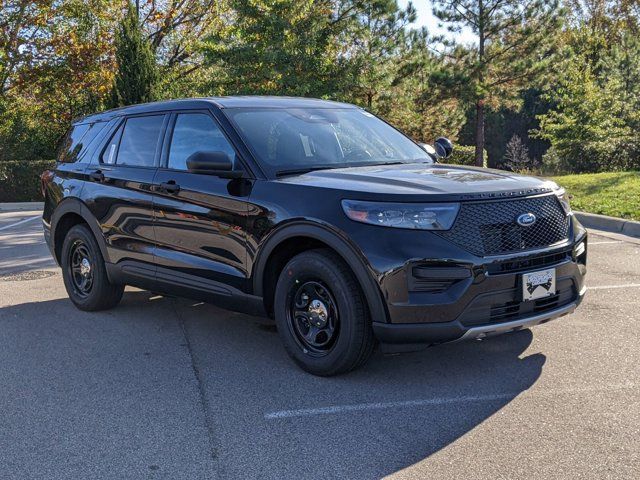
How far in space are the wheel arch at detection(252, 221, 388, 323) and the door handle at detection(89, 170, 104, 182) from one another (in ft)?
7.06

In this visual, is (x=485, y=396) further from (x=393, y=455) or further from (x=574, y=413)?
(x=393, y=455)

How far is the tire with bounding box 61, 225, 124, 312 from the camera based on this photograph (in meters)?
6.26

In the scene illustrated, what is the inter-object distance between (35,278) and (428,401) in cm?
570

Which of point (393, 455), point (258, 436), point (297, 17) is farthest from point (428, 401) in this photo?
point (297, 17)

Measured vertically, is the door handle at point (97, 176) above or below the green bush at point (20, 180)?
above

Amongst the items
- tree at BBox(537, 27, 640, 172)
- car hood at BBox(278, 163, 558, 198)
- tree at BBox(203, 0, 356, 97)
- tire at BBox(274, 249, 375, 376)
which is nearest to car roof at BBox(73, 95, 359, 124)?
car hood at BBox(278, 163, 558, 198)

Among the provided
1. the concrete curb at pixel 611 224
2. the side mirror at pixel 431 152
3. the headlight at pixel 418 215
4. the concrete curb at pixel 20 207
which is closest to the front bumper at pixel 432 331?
the headlight at pixel 418 215

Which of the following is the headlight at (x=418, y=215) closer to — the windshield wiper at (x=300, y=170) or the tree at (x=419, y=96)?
the windshield wiper at (x=300, y=170)

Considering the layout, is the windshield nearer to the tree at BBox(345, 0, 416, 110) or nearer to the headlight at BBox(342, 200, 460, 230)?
the headlight at BBox(342, 200, 460, 230)

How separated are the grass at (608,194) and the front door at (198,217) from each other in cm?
776

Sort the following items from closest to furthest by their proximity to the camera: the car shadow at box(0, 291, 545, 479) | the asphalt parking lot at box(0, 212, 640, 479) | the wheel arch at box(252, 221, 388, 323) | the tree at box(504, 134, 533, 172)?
the asphalt parking lot at box(0, 212, 640, 479) < the car shadow at box(0, 291, 545, 479) < the wheel arch at box(252, 221, 388, 323) < the tree at box(504, 134, 533, 172)

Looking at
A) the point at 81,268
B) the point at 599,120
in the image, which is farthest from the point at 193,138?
the point at 599,120

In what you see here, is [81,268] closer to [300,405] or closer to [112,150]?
[112,150]

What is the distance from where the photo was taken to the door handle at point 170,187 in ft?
17.3
